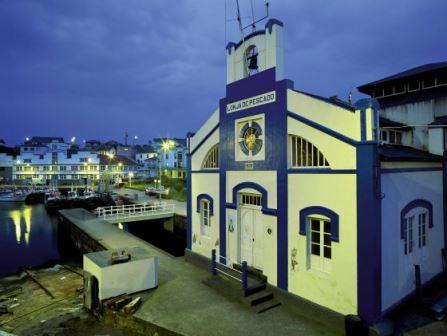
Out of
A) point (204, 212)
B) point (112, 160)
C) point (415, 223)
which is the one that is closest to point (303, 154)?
point (415, 223)

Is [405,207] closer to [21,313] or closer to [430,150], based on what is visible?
[430,150]

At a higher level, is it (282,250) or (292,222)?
(292,222)

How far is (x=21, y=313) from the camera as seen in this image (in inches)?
422

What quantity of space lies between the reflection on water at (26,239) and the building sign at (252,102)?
58.6ft

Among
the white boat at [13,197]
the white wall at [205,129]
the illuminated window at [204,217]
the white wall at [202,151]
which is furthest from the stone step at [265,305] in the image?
the white boat at [13,197]

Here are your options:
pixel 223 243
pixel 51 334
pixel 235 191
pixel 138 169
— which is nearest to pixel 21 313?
pixel 51 334

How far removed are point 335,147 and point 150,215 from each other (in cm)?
2041

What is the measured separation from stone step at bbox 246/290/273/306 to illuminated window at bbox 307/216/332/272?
73.1 inches

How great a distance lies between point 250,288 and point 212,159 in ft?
19.5

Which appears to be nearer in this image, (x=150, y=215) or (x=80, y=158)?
(x=150, y=215)

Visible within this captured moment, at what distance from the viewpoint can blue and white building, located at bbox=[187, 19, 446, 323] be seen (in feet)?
24.5

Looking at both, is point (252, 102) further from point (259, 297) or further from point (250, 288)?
point (259, 297)

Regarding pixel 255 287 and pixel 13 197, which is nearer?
pixel 255 287

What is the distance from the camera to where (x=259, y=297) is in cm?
934
